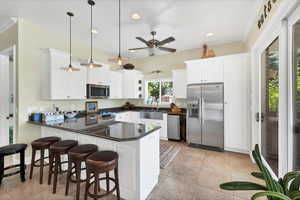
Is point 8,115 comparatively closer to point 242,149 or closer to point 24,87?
point 24,87

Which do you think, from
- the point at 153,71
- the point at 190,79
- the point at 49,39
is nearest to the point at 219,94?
the point at 190,79

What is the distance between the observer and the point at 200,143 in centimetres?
363

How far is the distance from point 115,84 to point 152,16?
8.63 ft

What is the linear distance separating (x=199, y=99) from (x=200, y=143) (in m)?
1.21

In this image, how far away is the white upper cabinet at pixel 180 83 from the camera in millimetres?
4258


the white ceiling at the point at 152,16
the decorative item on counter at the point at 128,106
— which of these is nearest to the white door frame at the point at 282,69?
the white ceiling at the point at 152,16

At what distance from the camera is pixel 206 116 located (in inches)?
139

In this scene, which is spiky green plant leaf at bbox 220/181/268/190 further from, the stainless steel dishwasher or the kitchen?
the stainless steel dishwasher

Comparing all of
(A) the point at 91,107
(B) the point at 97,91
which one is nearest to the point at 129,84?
(B) the point at 97,91

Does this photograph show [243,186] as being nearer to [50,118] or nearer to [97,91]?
[50,118]

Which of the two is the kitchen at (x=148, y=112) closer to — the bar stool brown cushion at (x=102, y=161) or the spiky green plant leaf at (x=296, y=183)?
the bar stool brown cushion at (x=102, y=161)

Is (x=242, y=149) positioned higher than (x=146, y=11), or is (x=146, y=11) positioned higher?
(x=146, y=11)

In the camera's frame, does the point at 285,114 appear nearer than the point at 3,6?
Yes

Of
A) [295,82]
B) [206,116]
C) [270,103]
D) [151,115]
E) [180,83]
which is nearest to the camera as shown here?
[295,82]
